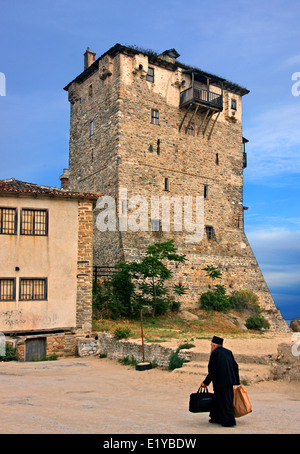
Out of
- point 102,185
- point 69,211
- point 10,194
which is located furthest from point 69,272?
point 102,185

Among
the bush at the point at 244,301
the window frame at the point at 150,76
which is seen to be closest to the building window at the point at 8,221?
the window frame at the point at 150,76

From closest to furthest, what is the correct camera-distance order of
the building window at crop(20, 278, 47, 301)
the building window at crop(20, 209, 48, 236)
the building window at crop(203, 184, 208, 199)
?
1. the building window at crop(20, 278, 47, 301)
2. the building window at crop(20, 209, 48, 236)
3. the building window at crop(203, 184, 208, 199)

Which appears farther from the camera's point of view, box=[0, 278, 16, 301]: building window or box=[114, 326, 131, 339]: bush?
box=[0, 278, 16, 301]: building window

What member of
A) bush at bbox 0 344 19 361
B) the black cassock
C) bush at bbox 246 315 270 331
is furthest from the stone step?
bush at bbox 246 315 270 331

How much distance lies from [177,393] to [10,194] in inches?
459

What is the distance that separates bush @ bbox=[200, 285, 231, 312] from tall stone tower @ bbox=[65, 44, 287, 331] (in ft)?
2.47

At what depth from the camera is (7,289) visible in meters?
18.3

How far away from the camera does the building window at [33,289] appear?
18.6 meters

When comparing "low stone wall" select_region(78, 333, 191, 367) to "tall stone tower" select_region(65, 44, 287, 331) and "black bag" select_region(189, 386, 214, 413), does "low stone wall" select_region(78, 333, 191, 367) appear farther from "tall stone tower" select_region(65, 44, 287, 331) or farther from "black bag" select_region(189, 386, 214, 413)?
"tall stone tower" select_region(65, 44, 287, 331)

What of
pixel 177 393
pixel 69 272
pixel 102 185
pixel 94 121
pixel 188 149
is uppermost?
pixel 94 121

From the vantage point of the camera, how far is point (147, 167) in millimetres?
29000

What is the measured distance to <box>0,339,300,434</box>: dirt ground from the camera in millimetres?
6938

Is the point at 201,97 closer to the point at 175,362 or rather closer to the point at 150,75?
the point at 150,75
